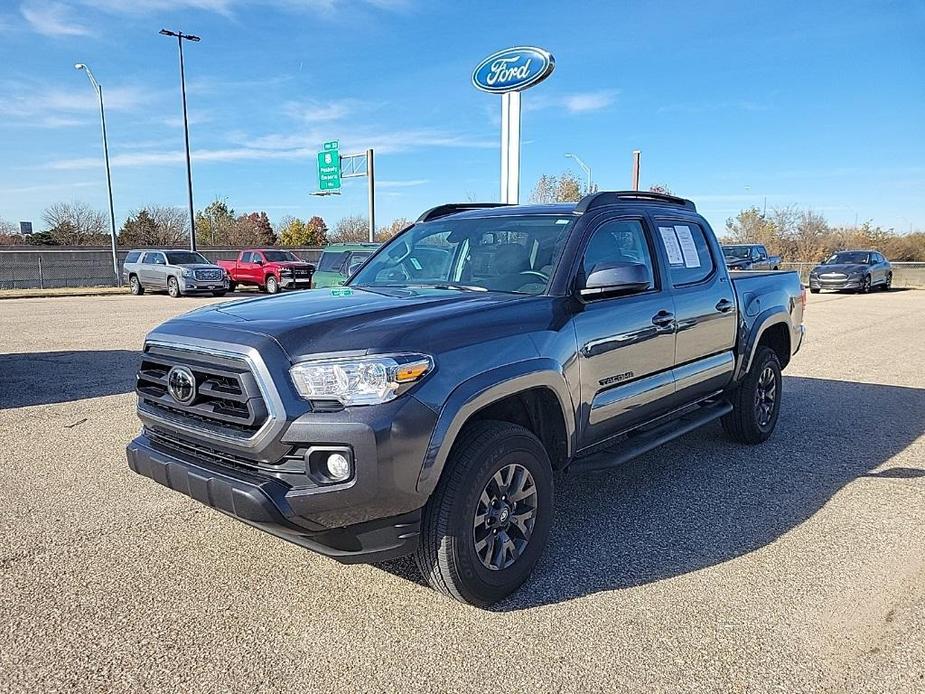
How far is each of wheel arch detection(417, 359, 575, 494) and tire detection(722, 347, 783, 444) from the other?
103 inches

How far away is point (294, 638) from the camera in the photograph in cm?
300

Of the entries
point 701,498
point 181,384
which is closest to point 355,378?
point 181,384

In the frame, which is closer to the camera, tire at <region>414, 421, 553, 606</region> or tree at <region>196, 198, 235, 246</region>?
tire at <region>414, 421, 553, 606</region>

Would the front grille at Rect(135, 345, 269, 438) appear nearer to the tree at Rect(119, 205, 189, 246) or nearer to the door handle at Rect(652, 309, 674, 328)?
the door handle at Rect(652, 309, 674, 328)

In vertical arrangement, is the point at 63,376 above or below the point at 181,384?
below

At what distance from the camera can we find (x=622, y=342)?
405 cm

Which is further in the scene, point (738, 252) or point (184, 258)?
point (738, 252)

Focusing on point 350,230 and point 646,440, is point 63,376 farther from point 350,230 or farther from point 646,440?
point 350,230

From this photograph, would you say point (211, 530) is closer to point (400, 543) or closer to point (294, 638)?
point (294, 638)

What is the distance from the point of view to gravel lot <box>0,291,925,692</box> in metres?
2.78

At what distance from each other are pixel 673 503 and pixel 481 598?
1.92m

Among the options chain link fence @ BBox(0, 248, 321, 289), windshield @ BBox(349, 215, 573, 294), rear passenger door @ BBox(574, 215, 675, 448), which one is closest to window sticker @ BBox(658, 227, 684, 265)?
rear passenger door @ BBox(574, 215, 675, 448)

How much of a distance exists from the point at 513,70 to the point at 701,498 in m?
19.7

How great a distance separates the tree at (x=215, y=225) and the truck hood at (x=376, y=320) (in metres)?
61.3
